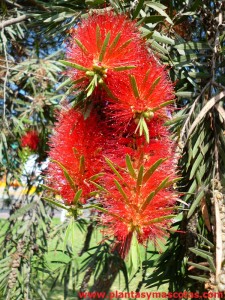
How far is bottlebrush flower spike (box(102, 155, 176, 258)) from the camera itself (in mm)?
502

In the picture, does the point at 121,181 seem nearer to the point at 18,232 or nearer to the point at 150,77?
the point at 150,77

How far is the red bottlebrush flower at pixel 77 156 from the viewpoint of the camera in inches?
22.2

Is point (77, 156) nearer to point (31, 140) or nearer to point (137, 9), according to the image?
point (137, 9)

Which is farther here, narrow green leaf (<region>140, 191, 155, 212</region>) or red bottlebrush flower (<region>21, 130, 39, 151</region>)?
red bottlebrush flower (<region>21, 130, 39, 151</region>)

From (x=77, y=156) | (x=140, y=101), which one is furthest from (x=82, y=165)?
(x=140, y=101)

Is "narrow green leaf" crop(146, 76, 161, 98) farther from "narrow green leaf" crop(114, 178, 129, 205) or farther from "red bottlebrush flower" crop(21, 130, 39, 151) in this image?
"red bottlebrush flower" crop(21, 130, 39, 151)

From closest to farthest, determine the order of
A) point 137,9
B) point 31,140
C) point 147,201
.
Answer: point 147,201 → point 137,9 → point 31,140

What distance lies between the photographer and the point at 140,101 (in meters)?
0.56

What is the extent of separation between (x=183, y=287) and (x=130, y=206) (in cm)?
53

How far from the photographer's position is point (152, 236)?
56cm

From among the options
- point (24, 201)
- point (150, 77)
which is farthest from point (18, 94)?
point (150, 77)

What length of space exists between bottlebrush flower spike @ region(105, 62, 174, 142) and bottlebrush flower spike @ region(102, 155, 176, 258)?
2.6 inches

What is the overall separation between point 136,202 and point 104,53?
0.21 metres

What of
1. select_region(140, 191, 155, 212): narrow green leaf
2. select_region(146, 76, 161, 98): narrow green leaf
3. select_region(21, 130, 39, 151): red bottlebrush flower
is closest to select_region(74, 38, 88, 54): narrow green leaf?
select_region(146, 76, 161, 98): narrow green leaf
